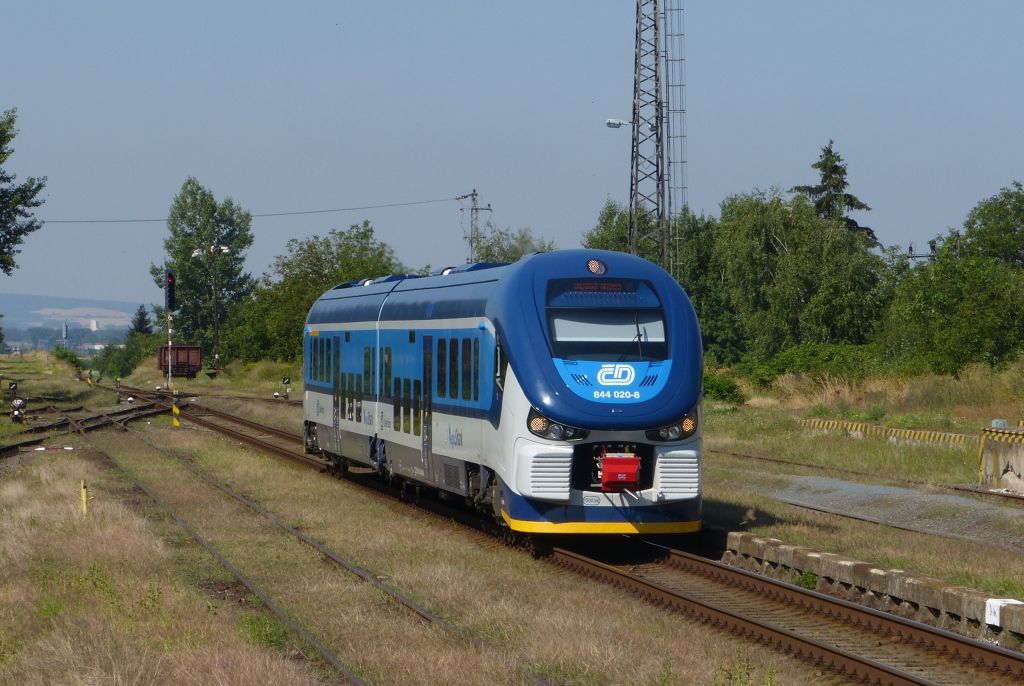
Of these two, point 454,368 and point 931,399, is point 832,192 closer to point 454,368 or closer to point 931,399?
point 931,399

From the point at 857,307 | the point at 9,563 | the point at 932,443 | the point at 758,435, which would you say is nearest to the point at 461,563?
the point at 9,563

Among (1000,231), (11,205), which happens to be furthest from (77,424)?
(1000,231)

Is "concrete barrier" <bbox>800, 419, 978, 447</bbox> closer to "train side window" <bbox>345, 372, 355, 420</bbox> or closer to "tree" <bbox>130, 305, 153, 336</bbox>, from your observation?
"train side window" <bbox>345, 372, 355, 420</bbox>

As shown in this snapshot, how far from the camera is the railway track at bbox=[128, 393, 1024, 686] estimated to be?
9.56 metres

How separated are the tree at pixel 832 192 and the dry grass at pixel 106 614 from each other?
85.3m

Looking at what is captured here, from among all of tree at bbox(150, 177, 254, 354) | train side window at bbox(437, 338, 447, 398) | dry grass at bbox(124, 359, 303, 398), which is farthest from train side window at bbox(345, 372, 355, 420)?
tree at bbox(150, 177, 254, 354)

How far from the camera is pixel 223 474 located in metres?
24.5

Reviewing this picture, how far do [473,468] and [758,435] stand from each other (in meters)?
17.9

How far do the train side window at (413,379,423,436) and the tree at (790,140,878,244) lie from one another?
271 ft

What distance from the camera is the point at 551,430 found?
13.8 metres

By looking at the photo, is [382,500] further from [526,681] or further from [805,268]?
[805,268]

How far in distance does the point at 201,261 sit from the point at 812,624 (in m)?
100

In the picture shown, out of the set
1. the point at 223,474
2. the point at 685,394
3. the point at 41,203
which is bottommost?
the point at 223,474

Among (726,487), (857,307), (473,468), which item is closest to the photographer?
(473,468)
